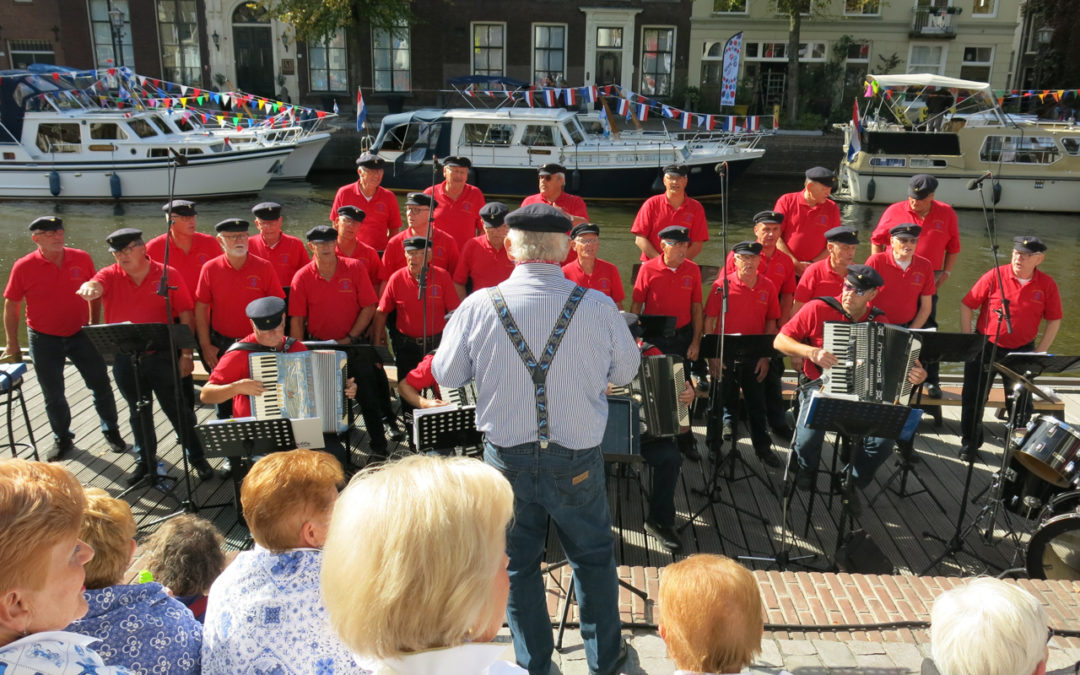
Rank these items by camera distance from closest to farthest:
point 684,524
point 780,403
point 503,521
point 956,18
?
point 503,521 → point 684,524 → point 780,403 → point 956,18

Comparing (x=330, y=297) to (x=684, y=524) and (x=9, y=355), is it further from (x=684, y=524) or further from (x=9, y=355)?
(x=684, y=524)

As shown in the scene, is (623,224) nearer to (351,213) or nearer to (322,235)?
(351,213)

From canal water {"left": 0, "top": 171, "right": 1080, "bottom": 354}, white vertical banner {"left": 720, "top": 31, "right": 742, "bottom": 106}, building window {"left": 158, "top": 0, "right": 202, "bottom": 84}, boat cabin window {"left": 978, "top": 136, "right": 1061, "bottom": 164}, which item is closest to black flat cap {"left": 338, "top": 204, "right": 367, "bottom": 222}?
canal water {"left": 0, "top": 171, "right": 1080, "bottom": 354}

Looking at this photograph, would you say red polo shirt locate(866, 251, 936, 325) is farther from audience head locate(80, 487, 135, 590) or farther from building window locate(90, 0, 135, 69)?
building window locate(90, 0, 135, 69)

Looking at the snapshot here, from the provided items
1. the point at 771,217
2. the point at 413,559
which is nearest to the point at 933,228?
the point at 771,217

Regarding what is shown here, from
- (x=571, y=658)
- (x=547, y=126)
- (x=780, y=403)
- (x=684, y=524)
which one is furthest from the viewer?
(x=547, y=126)

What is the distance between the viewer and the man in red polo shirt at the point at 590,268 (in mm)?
6328

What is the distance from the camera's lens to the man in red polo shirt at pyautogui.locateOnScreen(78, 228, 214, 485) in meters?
5.82

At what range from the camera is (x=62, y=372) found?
6.19 meters

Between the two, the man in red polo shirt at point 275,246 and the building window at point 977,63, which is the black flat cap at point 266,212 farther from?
the building window at point 977,63

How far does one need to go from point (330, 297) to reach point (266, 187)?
19.1m

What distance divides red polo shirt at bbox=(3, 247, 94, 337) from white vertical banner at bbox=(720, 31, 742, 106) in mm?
21157

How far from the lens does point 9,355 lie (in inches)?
252

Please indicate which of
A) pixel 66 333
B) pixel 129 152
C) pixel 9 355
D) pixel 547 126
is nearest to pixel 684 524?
pixel 66 333
